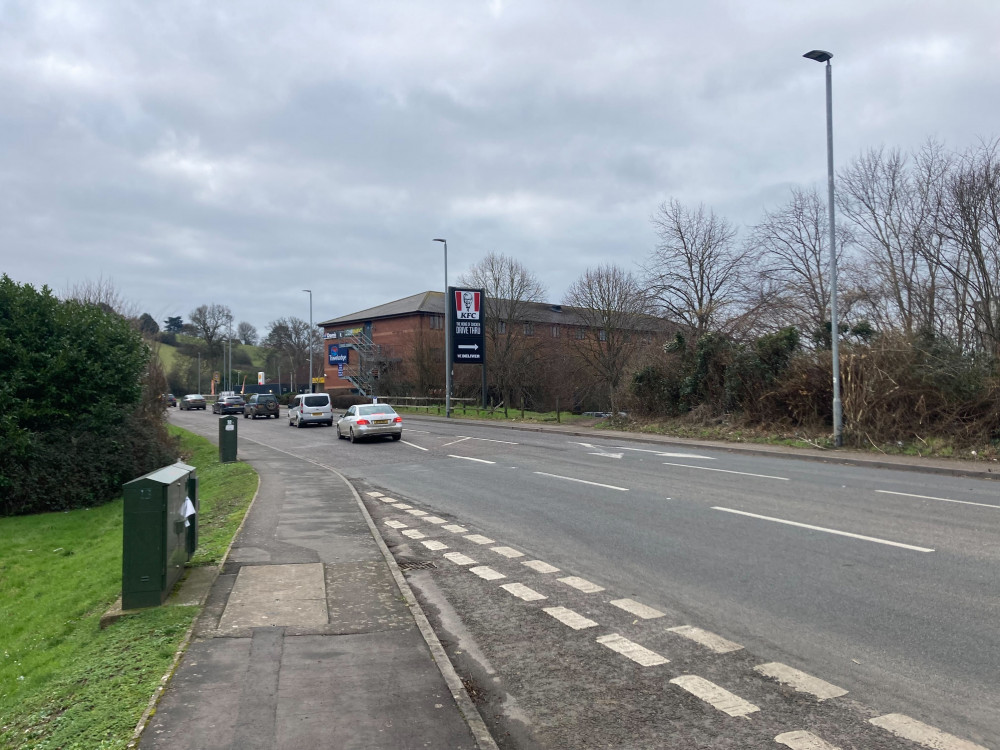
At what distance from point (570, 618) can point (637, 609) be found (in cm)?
61

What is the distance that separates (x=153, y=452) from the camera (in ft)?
62.6

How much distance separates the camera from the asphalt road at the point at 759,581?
432 centimetres

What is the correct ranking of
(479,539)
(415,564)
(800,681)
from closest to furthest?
(800,681)
(415,564)
(479,539)

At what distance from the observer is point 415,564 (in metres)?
8.19

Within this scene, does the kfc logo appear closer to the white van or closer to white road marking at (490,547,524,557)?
the white van

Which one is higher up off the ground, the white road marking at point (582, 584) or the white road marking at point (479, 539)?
the white road marking at point (582, 584)

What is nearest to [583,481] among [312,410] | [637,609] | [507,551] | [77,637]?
[507,551]

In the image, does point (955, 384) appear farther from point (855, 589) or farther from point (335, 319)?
point (335, 319)

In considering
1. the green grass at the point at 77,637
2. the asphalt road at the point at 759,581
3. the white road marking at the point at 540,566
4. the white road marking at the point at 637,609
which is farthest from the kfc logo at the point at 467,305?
the white road marking at the point at 637,609

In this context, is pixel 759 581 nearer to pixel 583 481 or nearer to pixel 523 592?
pixel 523 592

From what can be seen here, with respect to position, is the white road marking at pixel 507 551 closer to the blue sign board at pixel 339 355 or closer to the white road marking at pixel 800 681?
the white road marking at pixel 800 681

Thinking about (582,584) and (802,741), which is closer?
(802,741)

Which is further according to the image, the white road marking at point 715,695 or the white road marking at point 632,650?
the white road marking at point 632,650

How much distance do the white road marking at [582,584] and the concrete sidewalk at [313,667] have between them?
5.15 feet
